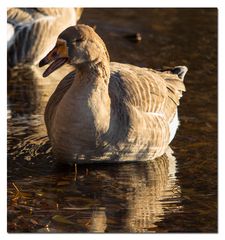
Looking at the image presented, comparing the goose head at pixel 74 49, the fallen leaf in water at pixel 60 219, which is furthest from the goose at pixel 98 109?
the fallen leaf in water at pixel 60 219

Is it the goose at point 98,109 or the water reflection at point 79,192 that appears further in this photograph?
the goose at point 98,109

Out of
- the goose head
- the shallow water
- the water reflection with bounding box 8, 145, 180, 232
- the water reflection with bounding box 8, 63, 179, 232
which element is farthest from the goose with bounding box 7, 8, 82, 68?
the goose head

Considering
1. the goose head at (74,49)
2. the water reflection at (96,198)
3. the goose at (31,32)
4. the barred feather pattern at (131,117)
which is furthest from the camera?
the goose at (31,32)

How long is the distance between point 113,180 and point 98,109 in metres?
0.75

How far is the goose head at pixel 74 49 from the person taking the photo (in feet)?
26.3

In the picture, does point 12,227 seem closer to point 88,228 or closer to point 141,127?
point 88,228

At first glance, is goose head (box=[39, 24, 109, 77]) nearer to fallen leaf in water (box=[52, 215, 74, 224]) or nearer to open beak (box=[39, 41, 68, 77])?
open beak (box=[39, 41, 68, 77])

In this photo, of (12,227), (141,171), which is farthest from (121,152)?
(12,227)

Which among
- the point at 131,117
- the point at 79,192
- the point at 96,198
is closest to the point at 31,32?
the point at 131,117

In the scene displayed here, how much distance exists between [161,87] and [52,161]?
4.99ft

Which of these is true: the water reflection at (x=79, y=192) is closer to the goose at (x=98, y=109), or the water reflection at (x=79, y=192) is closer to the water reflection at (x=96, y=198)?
the water reflection at (x=96, y=198)

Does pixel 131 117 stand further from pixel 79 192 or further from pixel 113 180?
pixel 79 192

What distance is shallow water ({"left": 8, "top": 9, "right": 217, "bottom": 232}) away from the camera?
7.36 metres

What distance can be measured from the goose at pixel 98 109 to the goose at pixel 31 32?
3.82m
